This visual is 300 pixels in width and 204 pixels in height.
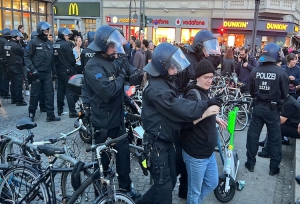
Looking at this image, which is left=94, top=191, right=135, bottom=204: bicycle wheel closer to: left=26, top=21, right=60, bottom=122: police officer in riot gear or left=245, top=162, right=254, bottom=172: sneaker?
left=245, top=162, right=254, bottom=172: sneaker

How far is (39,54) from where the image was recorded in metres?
6.91

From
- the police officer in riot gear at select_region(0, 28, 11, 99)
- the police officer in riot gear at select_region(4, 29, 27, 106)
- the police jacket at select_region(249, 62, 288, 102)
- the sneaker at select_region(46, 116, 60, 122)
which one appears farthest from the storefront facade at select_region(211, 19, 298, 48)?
the police jacket at select_region(249, 62, 288, 102)

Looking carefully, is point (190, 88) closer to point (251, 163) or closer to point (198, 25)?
point (251, 163)

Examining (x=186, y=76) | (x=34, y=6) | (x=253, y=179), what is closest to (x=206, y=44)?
(x=186, y=76)

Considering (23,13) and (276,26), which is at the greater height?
(276,26)

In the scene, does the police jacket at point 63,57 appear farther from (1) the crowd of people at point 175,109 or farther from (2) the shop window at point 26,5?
(2) the shop window at point 26,5

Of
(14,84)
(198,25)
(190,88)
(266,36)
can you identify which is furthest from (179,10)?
(190,88)

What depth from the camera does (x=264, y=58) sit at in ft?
15.2

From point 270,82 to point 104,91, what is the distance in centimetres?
276

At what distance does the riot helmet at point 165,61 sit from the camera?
111 inches

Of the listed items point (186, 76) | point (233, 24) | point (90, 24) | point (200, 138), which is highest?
point (90, 24)

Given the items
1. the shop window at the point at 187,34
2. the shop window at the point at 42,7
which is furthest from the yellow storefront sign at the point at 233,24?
the shop window at the point at 42,7

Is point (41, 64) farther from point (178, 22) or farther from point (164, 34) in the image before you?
point (164, 34)

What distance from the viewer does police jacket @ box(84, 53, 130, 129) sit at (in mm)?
3305
